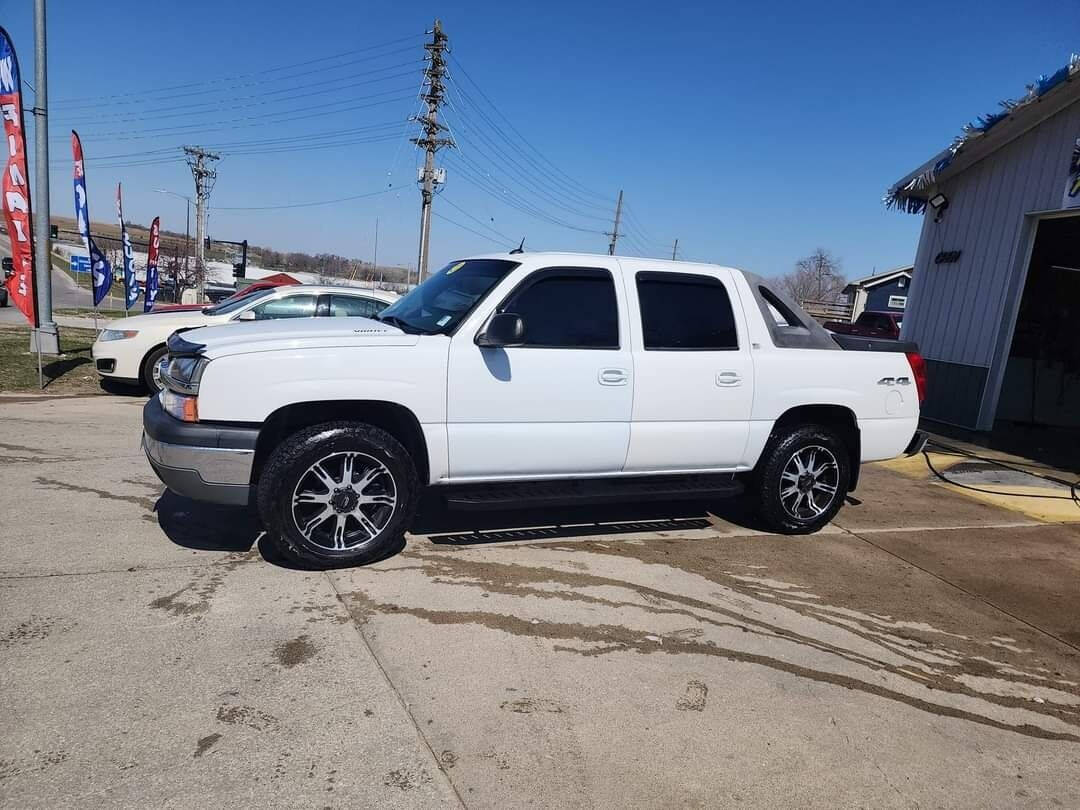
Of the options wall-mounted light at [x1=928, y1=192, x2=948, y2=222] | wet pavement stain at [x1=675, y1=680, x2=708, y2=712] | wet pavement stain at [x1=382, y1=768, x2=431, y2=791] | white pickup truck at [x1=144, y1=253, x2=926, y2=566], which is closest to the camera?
wet pavement stain at [x1=382, y1=768, x2=431, y2=791]

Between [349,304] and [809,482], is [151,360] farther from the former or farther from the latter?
[809,482]

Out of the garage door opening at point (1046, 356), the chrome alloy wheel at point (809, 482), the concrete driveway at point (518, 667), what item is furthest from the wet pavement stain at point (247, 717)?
the garage door opening at point (1046, 356)

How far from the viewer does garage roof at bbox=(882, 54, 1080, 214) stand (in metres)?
8.23

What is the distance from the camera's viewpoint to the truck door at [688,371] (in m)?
4.64

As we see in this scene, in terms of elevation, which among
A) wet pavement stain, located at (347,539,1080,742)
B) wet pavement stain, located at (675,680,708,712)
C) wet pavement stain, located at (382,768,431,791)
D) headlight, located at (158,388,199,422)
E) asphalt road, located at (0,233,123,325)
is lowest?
asphalt road, located at (0,233,123,325)

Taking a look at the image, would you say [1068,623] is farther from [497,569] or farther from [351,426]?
[351,426]

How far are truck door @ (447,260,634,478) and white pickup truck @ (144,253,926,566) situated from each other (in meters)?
0.01

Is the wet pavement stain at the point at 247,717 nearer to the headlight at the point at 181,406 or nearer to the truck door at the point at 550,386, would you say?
the headlight at the point at 181,406

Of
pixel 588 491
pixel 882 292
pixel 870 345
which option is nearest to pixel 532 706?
pixel 588 491

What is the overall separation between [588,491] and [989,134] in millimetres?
8499

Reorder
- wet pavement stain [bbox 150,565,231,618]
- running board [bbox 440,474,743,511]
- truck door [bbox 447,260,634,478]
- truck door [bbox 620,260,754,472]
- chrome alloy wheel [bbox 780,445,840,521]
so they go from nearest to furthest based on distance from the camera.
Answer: wet pavement stain [bbox 150,565,231,618] < truck door [bbox 447,260,634,478] < running board [bbox 440,474,743,511] < truck door [bbox 620,260,754,472] < chrome alloy wheel [bbox 780,445,840,521]

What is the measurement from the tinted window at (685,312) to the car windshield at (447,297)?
1.00 m

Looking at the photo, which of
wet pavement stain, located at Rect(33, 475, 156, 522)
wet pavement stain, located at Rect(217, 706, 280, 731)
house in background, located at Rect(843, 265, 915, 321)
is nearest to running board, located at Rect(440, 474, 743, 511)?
wet pavement stain, located at Rect(217, 706, 280, 731)

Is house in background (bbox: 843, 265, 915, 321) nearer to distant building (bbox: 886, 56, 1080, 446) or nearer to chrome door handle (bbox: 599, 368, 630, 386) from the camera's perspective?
distant building (bbox: 886, 56, 1080, 446)
